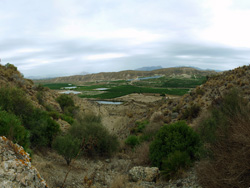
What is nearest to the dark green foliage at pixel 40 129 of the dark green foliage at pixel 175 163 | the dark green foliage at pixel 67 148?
the dark green foliage at pixel 67 148

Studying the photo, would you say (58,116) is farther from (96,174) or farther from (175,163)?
(175,163)

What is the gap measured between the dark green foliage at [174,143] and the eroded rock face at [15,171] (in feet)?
24.4

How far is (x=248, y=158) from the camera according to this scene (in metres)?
4.12

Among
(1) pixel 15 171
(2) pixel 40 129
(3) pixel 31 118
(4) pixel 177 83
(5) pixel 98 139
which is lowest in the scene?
(5) pixel 98 139

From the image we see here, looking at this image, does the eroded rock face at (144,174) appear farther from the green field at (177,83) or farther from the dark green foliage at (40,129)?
the green field at (177,83)

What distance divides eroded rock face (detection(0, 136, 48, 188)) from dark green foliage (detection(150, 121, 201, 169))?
745 centimetres

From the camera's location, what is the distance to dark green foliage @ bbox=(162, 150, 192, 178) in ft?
28.7

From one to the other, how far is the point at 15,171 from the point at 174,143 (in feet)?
26.8

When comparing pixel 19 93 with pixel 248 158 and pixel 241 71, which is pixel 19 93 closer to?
pixel 248 158

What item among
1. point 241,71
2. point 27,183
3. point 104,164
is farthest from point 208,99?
point 27,183

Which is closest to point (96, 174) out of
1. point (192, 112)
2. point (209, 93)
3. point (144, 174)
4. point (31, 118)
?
point (144, 174)

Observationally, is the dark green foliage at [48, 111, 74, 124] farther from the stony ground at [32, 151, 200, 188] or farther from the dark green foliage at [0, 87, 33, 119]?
the stony ground at [32, 151, 200, 188]

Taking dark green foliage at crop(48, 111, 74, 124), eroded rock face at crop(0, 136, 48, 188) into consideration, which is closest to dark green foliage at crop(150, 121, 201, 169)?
eroded rock face at crop(0, 136, 48, 188)

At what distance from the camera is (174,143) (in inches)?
396
